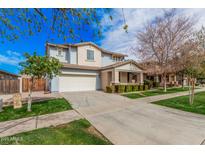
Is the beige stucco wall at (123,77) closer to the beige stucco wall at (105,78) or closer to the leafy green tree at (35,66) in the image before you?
the beige stucco wall at (105,78)

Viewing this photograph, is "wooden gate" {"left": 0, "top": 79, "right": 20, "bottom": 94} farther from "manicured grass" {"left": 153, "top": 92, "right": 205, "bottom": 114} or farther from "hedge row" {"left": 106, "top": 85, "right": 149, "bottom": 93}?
"manicured grass" {"left": 153, "top": 92, "right": 205, "bottom": 114}

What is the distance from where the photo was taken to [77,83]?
17062mm

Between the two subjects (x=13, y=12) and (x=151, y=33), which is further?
(x=151, y=33)

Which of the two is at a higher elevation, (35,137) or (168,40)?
(168,40)

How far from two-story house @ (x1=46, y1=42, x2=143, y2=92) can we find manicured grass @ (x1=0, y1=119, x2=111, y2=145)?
1151cm

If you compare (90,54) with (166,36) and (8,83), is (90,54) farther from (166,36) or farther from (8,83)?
(8,83)

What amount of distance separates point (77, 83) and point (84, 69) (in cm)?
217

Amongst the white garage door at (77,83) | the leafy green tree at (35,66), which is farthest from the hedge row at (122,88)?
A: the leafy green tree at (35,66)

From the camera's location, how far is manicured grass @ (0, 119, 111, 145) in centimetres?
358

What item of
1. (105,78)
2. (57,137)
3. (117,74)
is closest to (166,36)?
(117,74)
